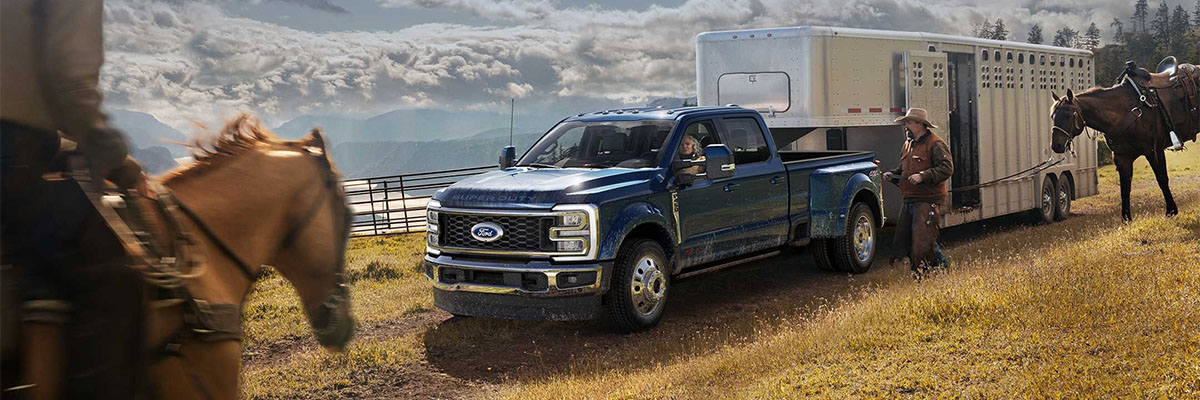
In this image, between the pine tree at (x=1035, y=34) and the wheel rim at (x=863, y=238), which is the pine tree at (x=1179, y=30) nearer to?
the pine tree at (x=1035, y=34)

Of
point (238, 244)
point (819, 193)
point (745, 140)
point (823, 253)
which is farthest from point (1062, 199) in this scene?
point (238, 244)

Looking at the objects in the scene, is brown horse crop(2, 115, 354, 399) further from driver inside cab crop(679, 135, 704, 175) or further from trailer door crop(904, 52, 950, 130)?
trailer door crop(904, 52, 950, 130)

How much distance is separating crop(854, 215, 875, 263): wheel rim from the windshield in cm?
332

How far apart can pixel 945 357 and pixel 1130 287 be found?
2122 millimetres

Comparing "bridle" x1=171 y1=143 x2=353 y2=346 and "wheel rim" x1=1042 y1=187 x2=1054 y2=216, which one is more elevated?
"bridle" x1=171 y1=143 x2=353 y2=346

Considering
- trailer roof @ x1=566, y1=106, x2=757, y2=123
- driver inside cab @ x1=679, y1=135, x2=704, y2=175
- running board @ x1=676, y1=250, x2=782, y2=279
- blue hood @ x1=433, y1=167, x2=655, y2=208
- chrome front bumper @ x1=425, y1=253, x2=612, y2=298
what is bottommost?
running board @ x1=676, y1=250, x2=782, y2=279

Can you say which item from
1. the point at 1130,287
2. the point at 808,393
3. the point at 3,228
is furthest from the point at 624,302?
the point at 3,228

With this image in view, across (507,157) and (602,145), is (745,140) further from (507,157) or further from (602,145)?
(507,157)

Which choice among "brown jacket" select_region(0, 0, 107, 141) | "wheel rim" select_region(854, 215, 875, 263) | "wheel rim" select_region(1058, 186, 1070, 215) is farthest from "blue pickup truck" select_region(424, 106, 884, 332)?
"wheel rim" select_region(1058, 186, 1070, 215)

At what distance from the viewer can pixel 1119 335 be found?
19.9 ft

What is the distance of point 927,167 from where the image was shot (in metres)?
10.4

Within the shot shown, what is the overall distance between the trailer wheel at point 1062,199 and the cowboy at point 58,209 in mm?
17290

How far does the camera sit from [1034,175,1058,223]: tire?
17.1 meters

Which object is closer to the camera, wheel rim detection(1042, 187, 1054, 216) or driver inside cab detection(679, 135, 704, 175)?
driver inside cab detection(679, 135, 704, 175)
